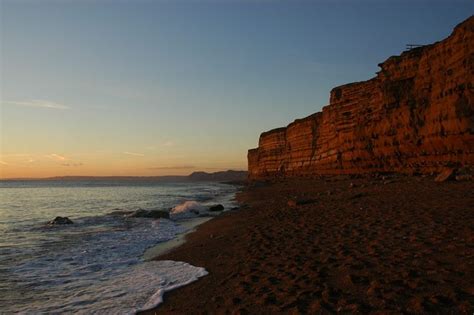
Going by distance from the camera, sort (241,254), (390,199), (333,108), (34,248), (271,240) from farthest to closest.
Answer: (333,108)
(390,199)
(34,248)
(271,240)
(241,254)

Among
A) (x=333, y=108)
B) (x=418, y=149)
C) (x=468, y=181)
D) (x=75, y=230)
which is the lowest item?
(x=75, y=230)

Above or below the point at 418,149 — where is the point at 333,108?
above

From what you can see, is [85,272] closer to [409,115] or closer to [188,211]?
[188,211]

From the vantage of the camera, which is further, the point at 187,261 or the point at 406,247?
the point at 187,261

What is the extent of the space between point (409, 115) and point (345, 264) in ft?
76.5

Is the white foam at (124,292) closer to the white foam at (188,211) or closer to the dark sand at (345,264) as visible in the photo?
the dark sand at (345,264)

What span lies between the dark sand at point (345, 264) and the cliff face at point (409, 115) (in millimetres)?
11111

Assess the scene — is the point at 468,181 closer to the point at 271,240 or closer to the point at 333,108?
→ the point at 271,240

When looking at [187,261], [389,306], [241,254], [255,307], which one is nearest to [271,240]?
[241,254]

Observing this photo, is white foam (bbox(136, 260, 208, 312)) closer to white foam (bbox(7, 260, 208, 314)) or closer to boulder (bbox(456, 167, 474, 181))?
white foam (bbox(7, 260, 208, 314))

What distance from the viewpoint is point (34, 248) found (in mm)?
11750

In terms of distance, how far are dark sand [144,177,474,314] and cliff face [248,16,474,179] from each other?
36.5 ft

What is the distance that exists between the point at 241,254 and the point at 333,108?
36869 millimetres

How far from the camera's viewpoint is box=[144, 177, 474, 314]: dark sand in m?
4.96
